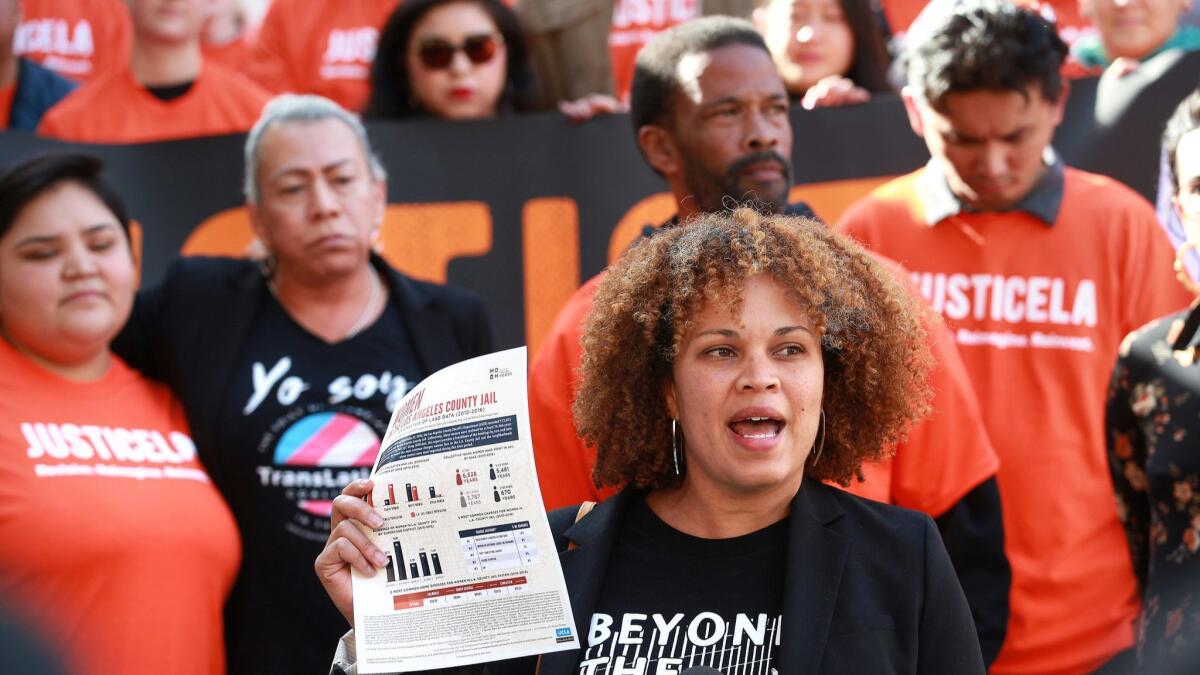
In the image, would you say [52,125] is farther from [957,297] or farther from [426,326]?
[957,297]

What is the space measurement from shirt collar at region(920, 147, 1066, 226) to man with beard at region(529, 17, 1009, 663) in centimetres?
53

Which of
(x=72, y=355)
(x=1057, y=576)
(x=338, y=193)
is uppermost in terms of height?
(x=338, y=193)

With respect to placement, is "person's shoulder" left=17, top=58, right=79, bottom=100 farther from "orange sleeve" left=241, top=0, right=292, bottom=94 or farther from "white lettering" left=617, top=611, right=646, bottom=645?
"white lettering" left=617, top=611, right=646, bottom=645

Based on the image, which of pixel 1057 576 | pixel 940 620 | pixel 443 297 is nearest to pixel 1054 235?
pixel 1057 576

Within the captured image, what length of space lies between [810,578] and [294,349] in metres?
2.03

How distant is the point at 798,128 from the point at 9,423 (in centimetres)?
255

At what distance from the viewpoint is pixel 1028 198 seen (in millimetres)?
4090

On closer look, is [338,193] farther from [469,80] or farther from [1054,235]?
[1054,235]

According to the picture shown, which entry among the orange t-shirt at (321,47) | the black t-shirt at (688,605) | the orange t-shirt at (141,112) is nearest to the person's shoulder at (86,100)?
Result: the orange t-shirt at (141,112)

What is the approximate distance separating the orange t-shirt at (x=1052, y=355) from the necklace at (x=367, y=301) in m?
1.33

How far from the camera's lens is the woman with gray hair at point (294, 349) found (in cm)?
386

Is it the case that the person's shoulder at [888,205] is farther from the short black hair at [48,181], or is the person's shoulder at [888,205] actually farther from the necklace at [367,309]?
the short black hair at [48,181]

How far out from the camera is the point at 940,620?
2.41 meters

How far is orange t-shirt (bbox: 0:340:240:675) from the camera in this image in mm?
3592
